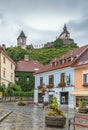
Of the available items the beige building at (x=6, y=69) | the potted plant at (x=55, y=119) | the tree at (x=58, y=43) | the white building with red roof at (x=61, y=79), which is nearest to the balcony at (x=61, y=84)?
the white building with red roof at (x=61, y=79)

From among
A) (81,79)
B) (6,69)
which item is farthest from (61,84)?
(6,69)

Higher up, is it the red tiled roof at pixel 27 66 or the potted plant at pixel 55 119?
the red tiled roof at pixel 27 66

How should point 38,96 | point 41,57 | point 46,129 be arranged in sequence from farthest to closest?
point 41,57, point 38,96, point 46,129

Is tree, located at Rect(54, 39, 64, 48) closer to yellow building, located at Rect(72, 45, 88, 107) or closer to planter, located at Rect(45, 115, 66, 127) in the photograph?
yellow building, located at Rect(72, 45, 88, 107)

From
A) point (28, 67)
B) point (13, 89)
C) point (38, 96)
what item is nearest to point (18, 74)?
point (28, 67)

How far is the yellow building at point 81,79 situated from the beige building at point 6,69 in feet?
93.6

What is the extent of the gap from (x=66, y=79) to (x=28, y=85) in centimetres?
3544

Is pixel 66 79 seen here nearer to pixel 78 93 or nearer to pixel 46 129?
pixel 78 93

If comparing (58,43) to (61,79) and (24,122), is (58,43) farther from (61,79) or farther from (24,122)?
(24,122)

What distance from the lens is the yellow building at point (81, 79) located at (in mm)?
48312

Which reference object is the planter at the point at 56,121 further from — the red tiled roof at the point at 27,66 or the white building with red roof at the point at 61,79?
the red tiled roof at the point at 27,66

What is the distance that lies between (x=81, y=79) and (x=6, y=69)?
36.2 m

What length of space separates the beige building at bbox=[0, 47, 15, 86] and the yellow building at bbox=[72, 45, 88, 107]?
1124 inches

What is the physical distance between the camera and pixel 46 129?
18922 millimetres
